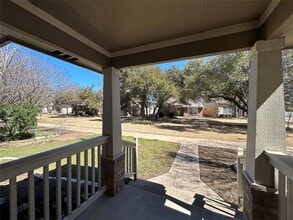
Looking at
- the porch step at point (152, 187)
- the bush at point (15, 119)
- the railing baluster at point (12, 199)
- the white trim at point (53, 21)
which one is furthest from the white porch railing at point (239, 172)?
the bush at point (15, 119)

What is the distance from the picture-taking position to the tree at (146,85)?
59.1 feet

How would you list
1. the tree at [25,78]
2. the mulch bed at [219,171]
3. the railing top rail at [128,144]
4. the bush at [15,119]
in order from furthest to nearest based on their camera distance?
the bush at [15,119] → the tree at [25,78] → the mulch bed at [219,171] → the railing top rail at [128,144]

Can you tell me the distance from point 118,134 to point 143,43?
1.45 metres

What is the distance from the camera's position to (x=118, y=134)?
9.76 ft

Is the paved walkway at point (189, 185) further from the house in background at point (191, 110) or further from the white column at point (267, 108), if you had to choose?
the house in background at point (191, 110)

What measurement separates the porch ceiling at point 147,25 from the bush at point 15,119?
8131mm

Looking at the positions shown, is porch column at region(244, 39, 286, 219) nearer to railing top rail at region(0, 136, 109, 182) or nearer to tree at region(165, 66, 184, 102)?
railing top rail at region(0, 136, 109, 182)

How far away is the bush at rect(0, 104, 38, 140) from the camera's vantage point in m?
8.55

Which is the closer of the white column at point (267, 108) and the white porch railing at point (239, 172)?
the white column at point (267, 108)

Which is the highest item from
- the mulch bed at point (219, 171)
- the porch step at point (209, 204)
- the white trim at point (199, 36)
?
the white trim at point (199, 36)

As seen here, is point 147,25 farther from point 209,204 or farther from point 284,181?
point 209,204

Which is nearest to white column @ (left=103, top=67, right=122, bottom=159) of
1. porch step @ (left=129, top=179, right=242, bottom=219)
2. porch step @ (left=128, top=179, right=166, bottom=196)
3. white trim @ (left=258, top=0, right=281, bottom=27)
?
porch step @ (left=128, top=179, right=166, bottom=196)

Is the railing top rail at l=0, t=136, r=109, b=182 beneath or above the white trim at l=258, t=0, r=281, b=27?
beneath

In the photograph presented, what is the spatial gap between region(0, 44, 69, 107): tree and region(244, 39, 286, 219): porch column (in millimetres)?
8203
